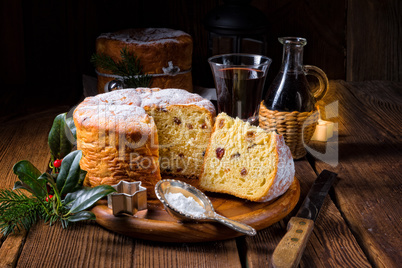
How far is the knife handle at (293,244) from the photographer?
1286 mm

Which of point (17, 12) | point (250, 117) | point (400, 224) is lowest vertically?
point (400, 224)

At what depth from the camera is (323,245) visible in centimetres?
149

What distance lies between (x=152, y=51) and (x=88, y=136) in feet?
3.33

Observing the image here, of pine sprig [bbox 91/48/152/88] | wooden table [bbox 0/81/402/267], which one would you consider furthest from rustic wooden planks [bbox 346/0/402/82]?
pine sprig [bbox 91/48/152/88]

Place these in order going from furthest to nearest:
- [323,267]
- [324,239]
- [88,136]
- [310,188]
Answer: [310,188]
[88,136]
[324,239]
[323,267]

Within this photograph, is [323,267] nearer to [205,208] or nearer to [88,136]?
[205,208]

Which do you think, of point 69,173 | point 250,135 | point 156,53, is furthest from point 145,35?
point 69,173

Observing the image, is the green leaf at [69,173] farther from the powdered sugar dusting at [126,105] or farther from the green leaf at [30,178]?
the powdered sugar dusting at [126,105]

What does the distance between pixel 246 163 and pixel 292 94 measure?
48 cm

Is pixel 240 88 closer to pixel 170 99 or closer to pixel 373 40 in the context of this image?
pixel 170 99

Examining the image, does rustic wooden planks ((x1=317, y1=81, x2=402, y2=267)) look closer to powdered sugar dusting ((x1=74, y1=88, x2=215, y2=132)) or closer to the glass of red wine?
the glass of red wine

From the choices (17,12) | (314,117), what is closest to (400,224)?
(314,117)

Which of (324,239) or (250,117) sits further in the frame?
(250,117)

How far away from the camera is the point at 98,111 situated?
1767mm
